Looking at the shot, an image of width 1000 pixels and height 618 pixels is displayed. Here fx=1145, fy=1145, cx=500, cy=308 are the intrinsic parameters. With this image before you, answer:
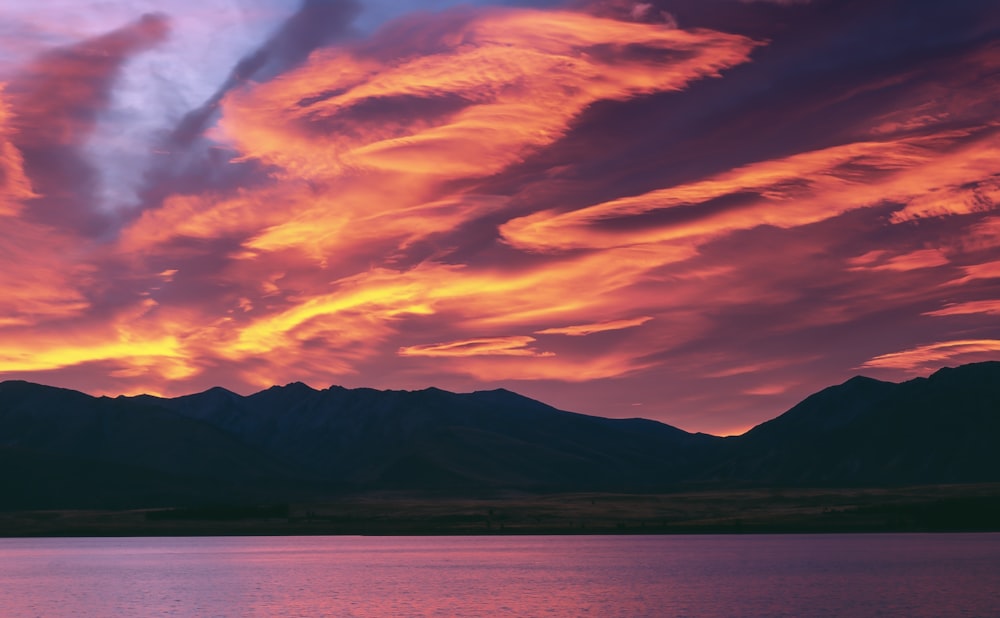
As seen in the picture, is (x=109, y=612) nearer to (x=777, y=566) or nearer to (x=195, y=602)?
(x=195, y=602)

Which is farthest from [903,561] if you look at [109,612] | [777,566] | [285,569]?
[109,612]

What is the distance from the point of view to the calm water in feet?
327

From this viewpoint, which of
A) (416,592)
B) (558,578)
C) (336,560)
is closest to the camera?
(416,592)

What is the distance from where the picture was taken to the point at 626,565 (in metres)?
164

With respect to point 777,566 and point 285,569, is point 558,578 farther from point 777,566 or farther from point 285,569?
point 285,569

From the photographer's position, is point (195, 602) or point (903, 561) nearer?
point (195, 602)

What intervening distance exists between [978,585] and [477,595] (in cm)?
4910

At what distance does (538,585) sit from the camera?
128 m

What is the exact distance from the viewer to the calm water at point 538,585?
99.7m

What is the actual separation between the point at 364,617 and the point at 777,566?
76.1 m

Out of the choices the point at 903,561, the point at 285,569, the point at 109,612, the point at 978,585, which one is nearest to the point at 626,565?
the point at 903,561

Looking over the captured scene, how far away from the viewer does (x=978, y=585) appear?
11175cm

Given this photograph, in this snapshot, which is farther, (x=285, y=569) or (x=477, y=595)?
(x=285, y=569)

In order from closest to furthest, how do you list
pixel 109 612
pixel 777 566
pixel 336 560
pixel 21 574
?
pixel 109 612, pixel 777 566, pixel 21 574, pixel 336 560
